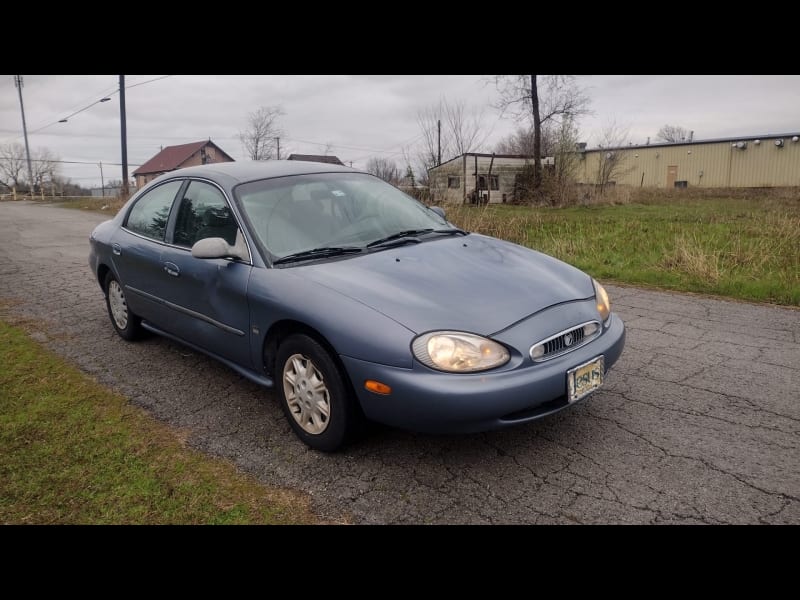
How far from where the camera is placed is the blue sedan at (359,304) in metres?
2.55

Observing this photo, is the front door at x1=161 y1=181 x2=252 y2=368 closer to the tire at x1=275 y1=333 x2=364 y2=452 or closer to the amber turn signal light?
the tire at x1=275 y1=333 x2=364 y2=452

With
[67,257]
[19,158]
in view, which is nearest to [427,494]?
[67,257]

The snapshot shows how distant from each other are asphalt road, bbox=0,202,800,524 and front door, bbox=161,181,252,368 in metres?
0.43

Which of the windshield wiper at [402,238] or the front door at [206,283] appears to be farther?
the windshield wiper at [402,238]

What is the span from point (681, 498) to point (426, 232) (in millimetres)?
2143

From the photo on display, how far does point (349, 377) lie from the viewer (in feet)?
8.95

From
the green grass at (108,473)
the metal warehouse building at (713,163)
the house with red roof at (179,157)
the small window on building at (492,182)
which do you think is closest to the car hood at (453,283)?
the green grass at (108,473)

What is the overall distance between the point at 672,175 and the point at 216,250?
47934 mm

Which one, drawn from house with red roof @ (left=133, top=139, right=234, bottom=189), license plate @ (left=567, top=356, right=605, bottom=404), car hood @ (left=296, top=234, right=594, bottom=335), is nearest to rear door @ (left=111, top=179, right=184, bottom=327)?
car hood @ (left=296, top=234, right=594, bottom=335)

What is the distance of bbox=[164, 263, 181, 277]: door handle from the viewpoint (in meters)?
3.86

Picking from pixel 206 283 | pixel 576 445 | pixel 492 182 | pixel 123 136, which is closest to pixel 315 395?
pixel 206 283

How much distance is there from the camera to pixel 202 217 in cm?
383

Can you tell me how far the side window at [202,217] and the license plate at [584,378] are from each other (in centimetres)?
213

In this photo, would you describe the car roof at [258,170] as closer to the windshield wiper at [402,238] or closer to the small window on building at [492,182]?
the windshield wiper at [402,238]
